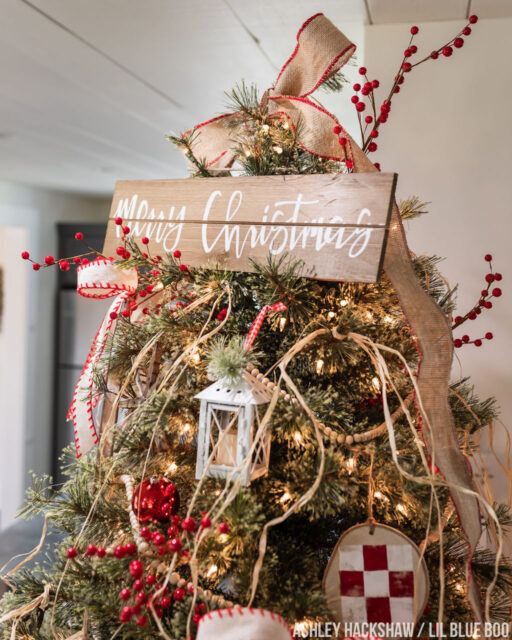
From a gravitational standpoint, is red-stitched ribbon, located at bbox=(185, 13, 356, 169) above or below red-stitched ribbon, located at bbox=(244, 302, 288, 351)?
above

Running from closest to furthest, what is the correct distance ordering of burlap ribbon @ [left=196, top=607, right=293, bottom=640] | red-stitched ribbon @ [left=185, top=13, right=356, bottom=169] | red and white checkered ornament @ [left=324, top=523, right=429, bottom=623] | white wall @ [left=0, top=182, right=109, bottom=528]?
burlap ribbon @ [left=196, top=607, right=293, bottom=640] < red and white checkered ornament @ [left=324, top=523, right=429, bottom=623] < red-stitched ribbon @ [left=185, top=13, right=356, bottom=169] < white wall @ [left=0, top=182, right=109, bottom=528]

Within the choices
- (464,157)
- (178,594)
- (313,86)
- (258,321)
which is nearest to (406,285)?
(258,321)

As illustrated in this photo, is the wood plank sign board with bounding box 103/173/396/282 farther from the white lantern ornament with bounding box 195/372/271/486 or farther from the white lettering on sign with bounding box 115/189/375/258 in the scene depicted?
the white lantern ornament with bounding box 195/372/271/486

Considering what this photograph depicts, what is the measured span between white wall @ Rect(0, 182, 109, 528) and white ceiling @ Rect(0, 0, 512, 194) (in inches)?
52.6

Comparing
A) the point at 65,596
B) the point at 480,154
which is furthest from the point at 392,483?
the point at 480,154

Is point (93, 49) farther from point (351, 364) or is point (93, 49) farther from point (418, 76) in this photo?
point (351, 364)

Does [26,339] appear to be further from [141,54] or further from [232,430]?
[232,430]

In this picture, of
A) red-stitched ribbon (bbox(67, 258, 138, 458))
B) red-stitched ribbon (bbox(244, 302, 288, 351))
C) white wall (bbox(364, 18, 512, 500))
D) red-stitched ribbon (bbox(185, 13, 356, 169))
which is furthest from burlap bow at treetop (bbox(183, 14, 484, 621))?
white wall (bbox(364, 18, 512, 500))

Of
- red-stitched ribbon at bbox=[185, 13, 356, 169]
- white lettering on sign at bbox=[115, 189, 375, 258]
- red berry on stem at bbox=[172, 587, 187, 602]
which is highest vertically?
red-stitched ribbon at bbox=[185, 13, 356, 169]

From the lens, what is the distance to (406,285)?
2.27 feet

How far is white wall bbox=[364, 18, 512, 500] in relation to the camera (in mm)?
1128

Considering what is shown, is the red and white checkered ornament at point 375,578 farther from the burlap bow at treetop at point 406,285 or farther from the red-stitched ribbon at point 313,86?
the red-stitched ribbon at point 313,86

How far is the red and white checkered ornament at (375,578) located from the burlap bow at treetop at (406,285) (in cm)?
7

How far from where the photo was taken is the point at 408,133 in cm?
117
